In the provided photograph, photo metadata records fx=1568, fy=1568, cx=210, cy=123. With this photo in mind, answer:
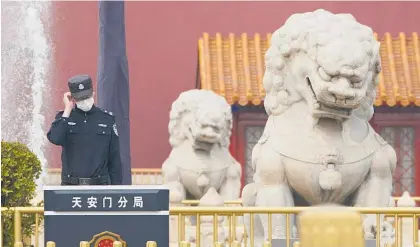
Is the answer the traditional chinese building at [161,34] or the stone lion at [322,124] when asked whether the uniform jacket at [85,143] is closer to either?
the stone lion at [322,124]

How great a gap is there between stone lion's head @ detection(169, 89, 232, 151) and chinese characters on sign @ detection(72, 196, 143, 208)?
5.60m

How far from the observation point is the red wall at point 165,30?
65.7 feet

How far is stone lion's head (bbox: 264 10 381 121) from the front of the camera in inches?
341

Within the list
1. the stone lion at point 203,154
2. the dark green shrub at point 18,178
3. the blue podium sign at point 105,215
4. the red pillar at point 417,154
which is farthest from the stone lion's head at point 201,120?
the red pillar at point 417,154

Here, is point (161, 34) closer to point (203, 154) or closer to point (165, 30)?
point (165, 30)

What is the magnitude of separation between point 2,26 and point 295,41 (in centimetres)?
1035

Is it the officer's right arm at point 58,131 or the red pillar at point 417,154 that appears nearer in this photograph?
the officer's right arm at point 58,131

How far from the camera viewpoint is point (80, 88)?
8.30 metres

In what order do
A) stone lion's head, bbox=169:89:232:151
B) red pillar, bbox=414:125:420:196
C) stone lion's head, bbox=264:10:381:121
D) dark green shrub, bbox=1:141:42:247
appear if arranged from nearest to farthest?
dark green shrub, bbox=1:141:42:247 < stone lion's head, bbox=264:10:381:121 < stone lion's head, bbox=169:89:232:151 < red pillar, bbox=414:125:420:196

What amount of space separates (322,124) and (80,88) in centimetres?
148

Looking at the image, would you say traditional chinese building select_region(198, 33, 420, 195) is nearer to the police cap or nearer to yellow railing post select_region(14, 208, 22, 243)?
the police cap

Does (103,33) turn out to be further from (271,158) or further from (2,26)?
(2,26)

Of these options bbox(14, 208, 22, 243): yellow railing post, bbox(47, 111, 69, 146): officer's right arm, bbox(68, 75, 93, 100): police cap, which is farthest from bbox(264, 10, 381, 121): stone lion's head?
bbox(14, 208, 22, 243): yellow railing post

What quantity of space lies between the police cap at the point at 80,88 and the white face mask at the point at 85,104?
0.07ft
